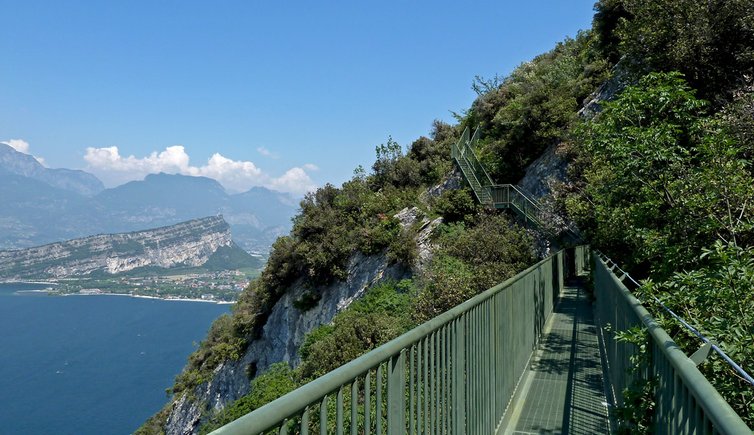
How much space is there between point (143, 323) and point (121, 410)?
82.6 metres

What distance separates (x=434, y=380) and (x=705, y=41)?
15003 millimetres

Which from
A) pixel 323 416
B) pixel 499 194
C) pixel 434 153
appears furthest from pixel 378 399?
pixel 434 153

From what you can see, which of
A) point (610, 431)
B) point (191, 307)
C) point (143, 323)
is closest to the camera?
point (610, 431)

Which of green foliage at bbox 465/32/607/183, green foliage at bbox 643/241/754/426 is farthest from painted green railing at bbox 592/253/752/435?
green foliage at bbox 465/32/607/183

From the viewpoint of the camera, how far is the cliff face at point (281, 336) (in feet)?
79.6

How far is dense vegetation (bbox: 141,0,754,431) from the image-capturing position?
615 cm

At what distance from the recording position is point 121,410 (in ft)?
282

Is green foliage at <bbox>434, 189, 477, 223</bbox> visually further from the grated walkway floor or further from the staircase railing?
the grated walkway floor

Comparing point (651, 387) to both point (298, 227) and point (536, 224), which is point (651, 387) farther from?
point (298, 227)

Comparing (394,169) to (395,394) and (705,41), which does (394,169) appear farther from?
(395,394)

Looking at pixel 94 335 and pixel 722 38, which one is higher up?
pixel 722 38

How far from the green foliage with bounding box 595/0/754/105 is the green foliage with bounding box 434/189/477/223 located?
1127 centimetres

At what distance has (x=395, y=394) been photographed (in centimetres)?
225

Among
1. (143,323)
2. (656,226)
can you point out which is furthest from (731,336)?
(143,323)
